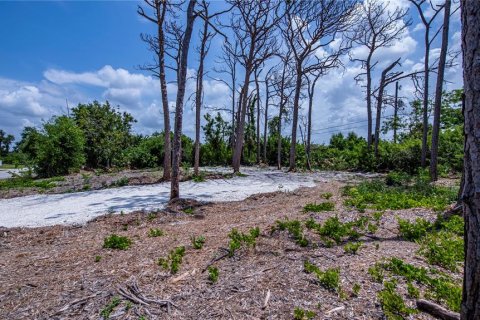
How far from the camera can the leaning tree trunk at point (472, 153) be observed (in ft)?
4.51

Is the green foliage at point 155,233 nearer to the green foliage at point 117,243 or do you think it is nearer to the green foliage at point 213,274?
the green foliage at point 117,243

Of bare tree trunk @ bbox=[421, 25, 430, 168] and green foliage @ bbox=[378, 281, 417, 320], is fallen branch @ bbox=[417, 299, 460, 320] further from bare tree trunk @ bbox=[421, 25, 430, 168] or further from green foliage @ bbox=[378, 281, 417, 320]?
bare tree trunk @ bbox=[421, 25, 430, 168]

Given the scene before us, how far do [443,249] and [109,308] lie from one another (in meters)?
3.12

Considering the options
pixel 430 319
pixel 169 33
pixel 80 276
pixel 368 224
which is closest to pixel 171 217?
pixel 80 276

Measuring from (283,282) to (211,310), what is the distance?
635mm

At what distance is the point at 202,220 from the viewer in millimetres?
5070

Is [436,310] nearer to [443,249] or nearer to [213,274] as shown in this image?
[443,249]

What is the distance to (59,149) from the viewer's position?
44.8 ft

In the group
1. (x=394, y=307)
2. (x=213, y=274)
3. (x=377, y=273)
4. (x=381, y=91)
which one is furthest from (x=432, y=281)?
(x=381, y=91)

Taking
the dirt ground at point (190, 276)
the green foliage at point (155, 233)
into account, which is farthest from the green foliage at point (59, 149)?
the green foliage at point (155, 233)

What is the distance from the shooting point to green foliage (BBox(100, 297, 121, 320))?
209 cm

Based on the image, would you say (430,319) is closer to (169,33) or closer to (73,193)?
(73,193)

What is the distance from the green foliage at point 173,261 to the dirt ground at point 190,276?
59 millimetres

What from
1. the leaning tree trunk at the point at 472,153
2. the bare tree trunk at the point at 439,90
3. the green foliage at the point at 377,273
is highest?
the bare tree trunk at the point at 439,90
